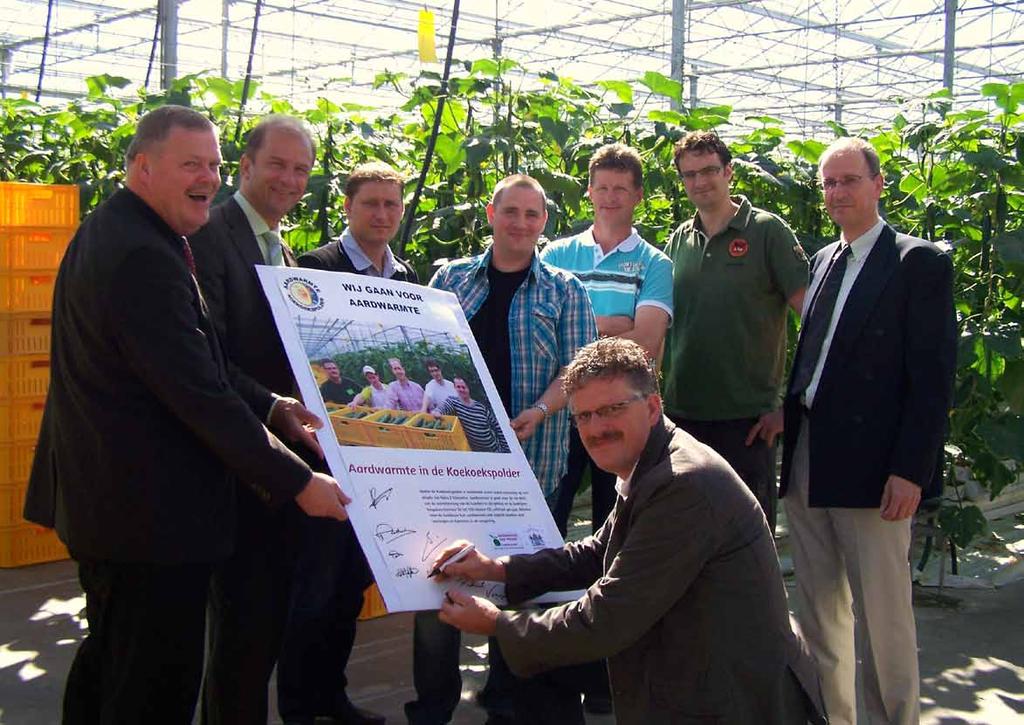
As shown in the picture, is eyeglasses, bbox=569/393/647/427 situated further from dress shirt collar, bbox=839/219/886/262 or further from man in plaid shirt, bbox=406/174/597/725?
dress shirt collar, bbox=839/219/886/262

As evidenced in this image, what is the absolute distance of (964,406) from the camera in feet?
17.3

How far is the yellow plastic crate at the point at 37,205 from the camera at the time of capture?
17.4 feet

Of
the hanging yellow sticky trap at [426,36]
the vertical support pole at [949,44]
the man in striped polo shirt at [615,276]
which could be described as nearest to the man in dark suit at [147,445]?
the man in striped polo shirt at [615,276]

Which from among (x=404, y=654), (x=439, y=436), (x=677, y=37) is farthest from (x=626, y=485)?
(x=677, y=37)

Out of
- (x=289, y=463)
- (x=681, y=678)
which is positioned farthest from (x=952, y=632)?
(x=289, y=463)

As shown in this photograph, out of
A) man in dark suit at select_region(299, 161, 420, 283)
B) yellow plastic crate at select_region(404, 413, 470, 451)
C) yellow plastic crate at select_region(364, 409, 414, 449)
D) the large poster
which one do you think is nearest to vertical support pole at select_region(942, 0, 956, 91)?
man in dark suit at select_region(299, 161, 420, 283)

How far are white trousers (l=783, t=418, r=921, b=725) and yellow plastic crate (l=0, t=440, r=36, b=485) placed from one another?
367 cm

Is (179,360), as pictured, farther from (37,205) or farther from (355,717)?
(37,205)

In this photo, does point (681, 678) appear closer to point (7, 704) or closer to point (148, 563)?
point (148, 563)

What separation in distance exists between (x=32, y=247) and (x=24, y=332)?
40 cm

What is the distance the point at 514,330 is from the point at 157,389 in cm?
137

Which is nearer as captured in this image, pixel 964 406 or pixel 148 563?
pixel 148 563

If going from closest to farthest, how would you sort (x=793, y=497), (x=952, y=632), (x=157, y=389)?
(x=157, y=389), (x=793, y=497), (x=952, y=632)

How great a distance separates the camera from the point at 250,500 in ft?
9.78
